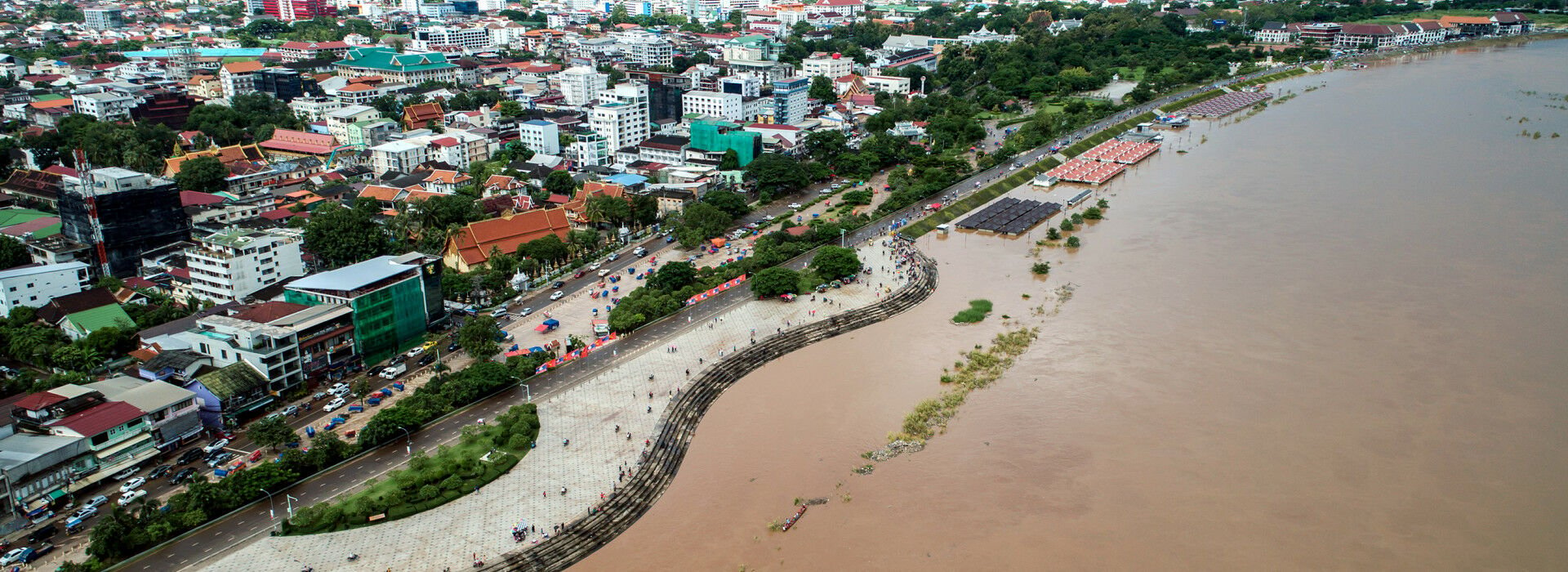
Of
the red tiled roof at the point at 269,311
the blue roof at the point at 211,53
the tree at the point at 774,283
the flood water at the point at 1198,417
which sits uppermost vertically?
the blue roof at the point at 211,53

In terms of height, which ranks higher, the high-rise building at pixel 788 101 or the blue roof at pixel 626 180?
the high-rise building at pixel 788 101

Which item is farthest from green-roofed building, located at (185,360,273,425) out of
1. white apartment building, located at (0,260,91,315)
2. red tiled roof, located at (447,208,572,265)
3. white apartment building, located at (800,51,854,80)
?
white apartment building, located at (800,51,854,80)

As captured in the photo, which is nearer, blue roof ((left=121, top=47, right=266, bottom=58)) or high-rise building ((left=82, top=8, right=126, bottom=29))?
blue roof ((left=121, top=47, right=266, bottom=58))

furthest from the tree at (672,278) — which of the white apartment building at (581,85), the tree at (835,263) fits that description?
the white apartment building at (581,85)

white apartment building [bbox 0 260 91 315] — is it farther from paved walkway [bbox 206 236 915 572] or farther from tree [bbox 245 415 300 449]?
paved walkway [bbox 206 236 915 572]

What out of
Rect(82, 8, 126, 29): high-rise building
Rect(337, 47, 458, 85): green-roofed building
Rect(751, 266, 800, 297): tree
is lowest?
Rect(751, 266, 800, 297): tree

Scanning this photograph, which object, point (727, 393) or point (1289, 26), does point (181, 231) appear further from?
point (1289, 26)

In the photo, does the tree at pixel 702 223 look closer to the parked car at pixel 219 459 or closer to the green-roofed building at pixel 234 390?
the green-roofed building at pixel 234 390
